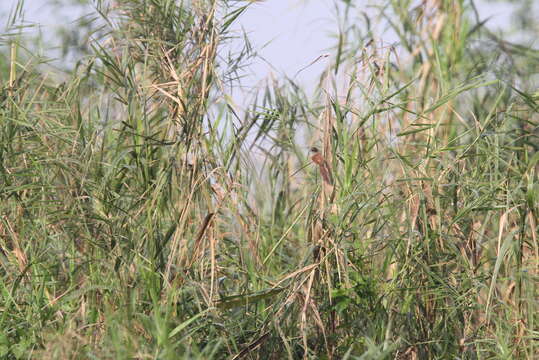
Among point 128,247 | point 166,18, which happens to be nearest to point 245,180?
point 128,247

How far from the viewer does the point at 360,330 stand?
2.20m

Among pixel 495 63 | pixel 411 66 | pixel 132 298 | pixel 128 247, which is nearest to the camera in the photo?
pixel 132 298

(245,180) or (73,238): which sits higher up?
(245,180)

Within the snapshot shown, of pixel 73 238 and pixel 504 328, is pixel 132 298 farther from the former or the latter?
pixel 504 328

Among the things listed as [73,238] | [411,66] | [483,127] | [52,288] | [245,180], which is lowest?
[52,288]

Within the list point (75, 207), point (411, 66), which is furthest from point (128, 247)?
point (411, 66)

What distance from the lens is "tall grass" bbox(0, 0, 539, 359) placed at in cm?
214

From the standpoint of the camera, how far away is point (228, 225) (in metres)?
2.36

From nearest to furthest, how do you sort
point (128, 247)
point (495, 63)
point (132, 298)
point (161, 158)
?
point (132, 298)
point (128, 247)
point (161, 158)
point (495, 63)

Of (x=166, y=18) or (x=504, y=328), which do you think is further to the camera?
(x=166, y=18)

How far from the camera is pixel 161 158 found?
237 cm

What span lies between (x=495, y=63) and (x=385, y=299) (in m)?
1.45

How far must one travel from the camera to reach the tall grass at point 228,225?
2.14 metres

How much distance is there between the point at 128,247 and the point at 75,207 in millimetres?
200
